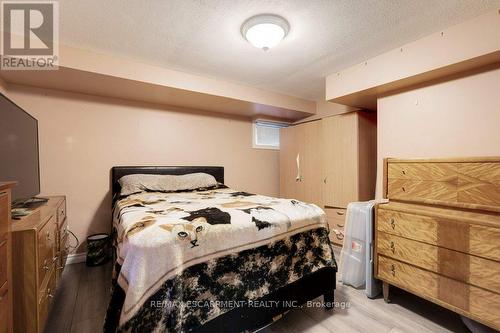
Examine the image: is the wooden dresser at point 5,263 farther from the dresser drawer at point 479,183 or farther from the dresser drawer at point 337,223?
the dresser drawer at point 337,223

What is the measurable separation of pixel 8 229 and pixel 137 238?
1.78 feet

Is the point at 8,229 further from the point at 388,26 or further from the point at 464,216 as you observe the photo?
the point at 388,26

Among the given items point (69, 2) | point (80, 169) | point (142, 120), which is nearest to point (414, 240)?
point (69, 2)

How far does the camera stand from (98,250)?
99.6 inches

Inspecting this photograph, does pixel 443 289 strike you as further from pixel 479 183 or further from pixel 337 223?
pixel 337 223

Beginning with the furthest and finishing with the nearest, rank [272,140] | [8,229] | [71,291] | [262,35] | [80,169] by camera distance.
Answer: [272,140] < [80,169] < [71,291] < [262,35] < [8,229]

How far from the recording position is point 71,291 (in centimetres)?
197

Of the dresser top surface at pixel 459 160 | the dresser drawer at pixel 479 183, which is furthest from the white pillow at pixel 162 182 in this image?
the dresser drawer at pixel 479 183

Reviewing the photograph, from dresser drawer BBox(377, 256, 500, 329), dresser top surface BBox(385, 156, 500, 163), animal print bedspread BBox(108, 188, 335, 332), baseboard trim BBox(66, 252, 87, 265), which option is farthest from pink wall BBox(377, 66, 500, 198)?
baseboard trim BBox(66, 252, 87, 265)

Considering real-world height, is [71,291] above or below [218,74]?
below

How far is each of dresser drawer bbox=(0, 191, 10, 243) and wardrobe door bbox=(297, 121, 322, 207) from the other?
3.18 meters

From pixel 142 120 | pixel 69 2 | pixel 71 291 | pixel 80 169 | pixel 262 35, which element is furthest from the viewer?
pixel 142 120

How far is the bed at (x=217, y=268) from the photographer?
1029 millimetres

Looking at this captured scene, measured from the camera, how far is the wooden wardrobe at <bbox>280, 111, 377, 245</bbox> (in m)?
2.94
